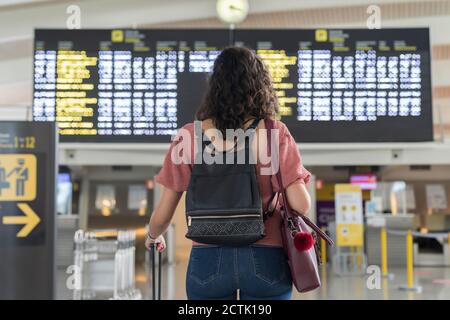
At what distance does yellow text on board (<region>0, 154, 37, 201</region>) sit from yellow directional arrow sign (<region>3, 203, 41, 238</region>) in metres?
0.05

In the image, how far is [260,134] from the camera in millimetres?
2406

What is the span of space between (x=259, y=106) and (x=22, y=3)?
9707 mm

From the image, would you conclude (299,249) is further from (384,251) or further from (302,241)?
(384,251)

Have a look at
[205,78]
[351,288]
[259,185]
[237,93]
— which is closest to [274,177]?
[259,185]

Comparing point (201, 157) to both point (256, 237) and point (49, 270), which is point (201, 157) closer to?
point (256, 237)

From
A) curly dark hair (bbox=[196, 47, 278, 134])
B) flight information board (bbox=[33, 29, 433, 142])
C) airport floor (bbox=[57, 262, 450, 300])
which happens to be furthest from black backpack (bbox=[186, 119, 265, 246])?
airport floor (bbox=[57, 262, 450, 300])

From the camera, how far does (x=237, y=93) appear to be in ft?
8.02

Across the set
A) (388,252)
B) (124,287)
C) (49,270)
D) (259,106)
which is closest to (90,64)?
(124,287)

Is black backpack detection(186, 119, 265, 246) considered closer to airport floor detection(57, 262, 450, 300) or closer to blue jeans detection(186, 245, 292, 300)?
blue jeans detection(186, 245, 292, 300)

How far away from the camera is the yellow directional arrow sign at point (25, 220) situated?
3.00 m

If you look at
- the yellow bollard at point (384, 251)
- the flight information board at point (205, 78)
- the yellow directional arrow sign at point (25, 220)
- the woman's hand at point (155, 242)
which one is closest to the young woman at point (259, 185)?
the woman's hand at point (155, 242)

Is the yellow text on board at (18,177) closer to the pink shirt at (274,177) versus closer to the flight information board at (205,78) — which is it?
the pink shirt at (274,177)

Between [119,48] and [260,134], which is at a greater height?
[119,48]

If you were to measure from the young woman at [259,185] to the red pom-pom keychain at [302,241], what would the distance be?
0.09 meters
